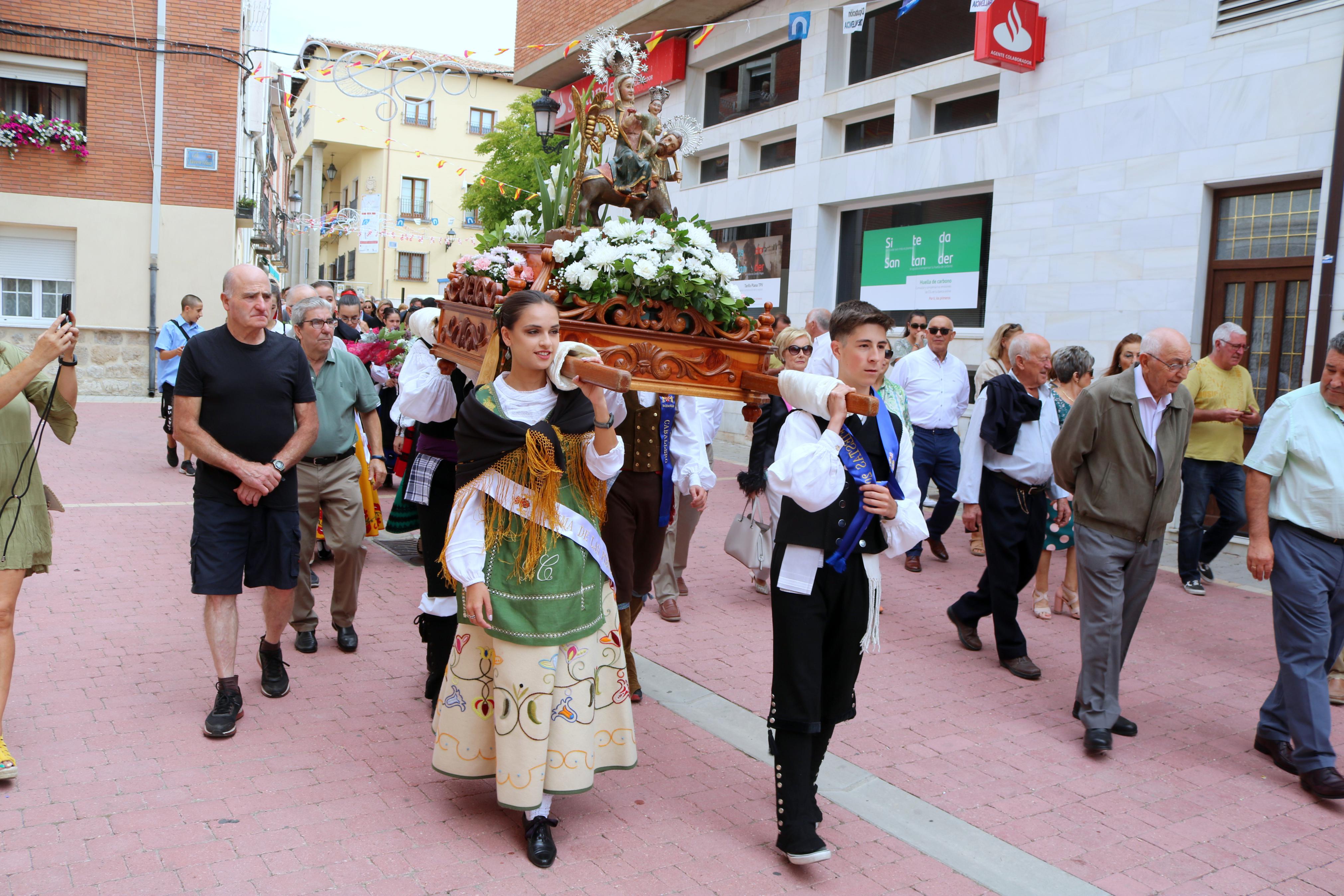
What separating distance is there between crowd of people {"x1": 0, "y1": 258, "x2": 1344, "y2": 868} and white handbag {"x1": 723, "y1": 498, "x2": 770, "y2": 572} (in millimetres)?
91

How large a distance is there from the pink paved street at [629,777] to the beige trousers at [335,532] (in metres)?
0.23

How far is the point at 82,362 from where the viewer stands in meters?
20.8

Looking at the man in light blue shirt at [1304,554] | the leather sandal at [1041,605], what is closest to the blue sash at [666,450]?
the man in light blue shirt at [1304,554]

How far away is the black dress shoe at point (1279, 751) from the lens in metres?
5.02

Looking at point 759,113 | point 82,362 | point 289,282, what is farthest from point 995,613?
point 289,282

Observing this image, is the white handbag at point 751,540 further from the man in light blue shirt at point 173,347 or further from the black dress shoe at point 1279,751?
the man in light blue shirt at point 173,347

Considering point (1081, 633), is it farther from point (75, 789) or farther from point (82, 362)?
point (82, 362)

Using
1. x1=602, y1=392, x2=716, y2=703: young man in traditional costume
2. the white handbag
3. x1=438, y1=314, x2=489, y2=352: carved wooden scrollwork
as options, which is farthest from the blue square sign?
x1=438, y1=314, x2=489, y2=352: carved wooden scrollwork

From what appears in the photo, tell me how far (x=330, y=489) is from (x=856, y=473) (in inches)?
140

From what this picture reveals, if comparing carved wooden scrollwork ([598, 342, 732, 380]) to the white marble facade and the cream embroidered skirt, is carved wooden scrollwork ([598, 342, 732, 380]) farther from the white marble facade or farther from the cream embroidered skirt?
the white marble facade

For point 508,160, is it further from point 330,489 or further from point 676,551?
point 330,489

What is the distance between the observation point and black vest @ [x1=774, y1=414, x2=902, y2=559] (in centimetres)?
374

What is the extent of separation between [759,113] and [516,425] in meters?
13.6

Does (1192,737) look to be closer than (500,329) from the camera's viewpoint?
No
